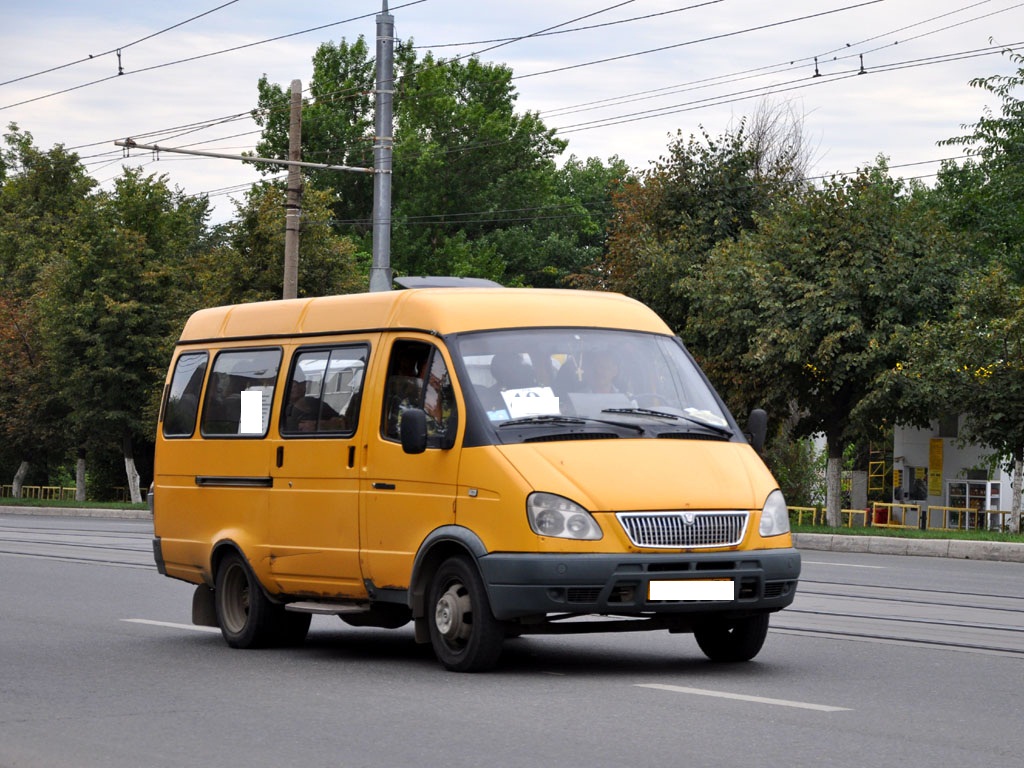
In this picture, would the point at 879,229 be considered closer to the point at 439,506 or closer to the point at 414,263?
the point at 439,506

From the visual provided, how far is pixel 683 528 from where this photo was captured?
9523 mm

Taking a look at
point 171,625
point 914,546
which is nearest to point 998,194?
point 914,546

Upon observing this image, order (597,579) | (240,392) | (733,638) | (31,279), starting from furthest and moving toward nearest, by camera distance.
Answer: (31,279) → (240,392) → (733,638) → (597,579)

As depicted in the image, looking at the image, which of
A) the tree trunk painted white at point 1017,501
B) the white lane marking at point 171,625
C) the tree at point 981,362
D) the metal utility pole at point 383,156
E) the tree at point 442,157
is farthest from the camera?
the tree at point 442,157

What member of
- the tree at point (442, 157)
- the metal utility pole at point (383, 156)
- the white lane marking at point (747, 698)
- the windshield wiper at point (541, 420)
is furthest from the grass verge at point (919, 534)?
the tree at point (442, 157)

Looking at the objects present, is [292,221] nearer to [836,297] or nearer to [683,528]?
[836,297]

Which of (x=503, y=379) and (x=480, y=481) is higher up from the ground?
(x=503, y=379)

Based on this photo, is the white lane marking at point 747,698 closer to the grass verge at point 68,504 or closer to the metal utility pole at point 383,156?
the metal utility pole at point 383,156

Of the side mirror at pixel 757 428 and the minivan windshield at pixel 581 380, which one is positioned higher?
the minivan windshield at pixel 581 380

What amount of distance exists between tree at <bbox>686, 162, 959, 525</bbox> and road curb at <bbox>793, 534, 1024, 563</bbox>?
522 centimetres

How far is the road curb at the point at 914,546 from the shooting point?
24.0 m

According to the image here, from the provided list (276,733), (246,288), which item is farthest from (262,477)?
(246,288)

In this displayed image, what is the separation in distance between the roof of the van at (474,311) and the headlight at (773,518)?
133 cm

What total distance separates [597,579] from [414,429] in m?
1.50
